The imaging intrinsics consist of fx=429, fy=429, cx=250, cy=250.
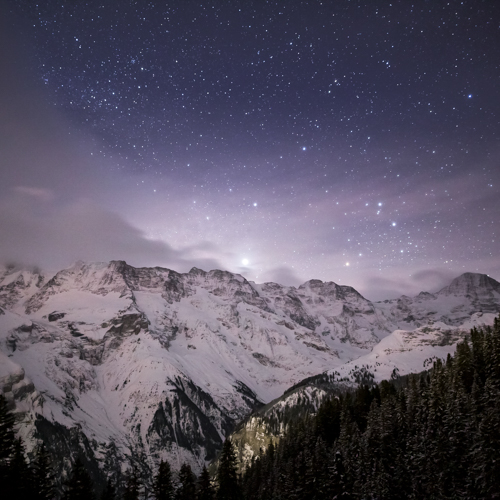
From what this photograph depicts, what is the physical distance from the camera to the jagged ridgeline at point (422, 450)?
5172 centimetres

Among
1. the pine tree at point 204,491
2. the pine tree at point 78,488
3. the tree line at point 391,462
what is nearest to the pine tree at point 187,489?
the tree line at point 391,462

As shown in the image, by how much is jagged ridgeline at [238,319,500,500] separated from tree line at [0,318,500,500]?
13 cm

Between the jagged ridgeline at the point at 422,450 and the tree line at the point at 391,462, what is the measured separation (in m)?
0.13

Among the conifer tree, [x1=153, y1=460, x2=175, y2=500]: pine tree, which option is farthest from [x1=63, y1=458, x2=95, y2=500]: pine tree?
the conifer tree

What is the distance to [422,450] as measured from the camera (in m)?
62.4

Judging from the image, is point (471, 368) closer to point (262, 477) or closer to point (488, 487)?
point (488, 487)

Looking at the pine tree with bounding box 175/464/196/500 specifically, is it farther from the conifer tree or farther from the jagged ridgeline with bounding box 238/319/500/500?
the conifer tree

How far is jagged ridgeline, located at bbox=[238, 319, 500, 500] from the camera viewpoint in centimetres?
5172

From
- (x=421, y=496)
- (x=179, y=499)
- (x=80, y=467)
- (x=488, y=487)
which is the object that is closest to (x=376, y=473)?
(x=421, y=496)

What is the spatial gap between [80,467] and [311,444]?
46.2m

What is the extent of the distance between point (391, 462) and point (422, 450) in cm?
761

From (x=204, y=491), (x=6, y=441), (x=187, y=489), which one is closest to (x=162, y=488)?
(x=187, y=489)

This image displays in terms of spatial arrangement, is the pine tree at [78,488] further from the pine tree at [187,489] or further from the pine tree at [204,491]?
the pine tree at [204,491]

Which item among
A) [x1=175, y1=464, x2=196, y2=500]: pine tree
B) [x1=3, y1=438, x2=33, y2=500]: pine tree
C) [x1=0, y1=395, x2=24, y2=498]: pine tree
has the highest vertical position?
[x1=0, y1=395, x2=24, y2=498]: pine tree
